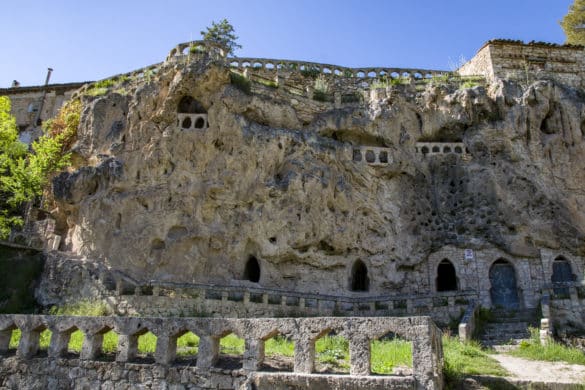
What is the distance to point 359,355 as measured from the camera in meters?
7.76

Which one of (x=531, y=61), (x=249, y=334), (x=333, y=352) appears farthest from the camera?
(x=531, y=61)

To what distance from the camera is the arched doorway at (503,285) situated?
22.1 m

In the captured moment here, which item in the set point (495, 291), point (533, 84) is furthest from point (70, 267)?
point (533, 84)

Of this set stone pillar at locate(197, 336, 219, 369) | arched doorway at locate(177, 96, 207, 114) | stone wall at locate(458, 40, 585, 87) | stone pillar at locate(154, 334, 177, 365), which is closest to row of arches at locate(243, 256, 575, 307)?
arched doorway at locate(177, 96, 207, 114)

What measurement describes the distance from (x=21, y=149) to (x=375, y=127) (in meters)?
17.2

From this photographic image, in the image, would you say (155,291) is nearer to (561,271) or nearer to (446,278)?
(446,278)

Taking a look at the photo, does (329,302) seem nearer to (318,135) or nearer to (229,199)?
(229,199)

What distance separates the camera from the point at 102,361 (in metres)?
9.19

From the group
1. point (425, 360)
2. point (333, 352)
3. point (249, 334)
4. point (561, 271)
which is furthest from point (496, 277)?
point (249, 334)

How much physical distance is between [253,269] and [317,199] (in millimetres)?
4902

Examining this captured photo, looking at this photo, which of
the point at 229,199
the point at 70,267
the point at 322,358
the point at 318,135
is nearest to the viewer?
the point at 322,358

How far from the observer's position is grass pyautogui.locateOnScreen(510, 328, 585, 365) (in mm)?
12853

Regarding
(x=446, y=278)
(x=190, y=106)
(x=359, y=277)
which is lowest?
(x=359, y=277)

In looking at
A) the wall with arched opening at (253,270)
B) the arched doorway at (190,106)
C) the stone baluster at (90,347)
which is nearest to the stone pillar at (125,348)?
the stone baluster at (90,347)
